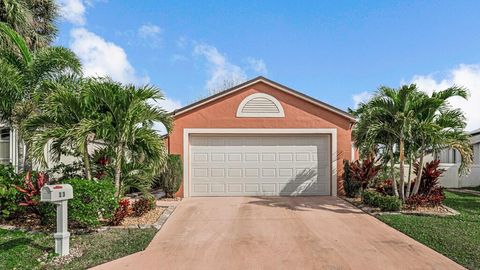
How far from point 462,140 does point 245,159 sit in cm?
642

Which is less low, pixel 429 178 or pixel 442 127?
pixel 442 127

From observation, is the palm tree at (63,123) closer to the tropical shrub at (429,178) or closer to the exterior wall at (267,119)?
the exterior wall at (267,119)

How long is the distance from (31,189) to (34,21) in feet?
27.9

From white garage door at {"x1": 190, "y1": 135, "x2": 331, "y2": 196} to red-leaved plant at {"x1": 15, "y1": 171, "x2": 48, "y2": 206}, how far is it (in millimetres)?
5250

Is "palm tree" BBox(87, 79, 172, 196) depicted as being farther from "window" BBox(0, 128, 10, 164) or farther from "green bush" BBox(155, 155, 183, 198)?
"window" BBox(0, 128, 10, 164)

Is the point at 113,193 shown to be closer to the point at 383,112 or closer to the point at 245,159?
the point at 245,159

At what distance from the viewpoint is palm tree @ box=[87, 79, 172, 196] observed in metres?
7.67

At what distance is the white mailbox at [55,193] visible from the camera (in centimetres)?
567

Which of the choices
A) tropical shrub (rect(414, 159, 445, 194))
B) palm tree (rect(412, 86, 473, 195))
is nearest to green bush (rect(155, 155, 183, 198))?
palm tree (rect(412, 86, 473, 195))

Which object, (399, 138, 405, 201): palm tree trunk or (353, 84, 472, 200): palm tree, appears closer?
(353, 84, 472, 200): palm tree

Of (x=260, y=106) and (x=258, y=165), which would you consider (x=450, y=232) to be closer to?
(x=258, y=165)

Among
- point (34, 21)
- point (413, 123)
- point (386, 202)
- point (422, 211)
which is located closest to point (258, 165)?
point (386, 202)

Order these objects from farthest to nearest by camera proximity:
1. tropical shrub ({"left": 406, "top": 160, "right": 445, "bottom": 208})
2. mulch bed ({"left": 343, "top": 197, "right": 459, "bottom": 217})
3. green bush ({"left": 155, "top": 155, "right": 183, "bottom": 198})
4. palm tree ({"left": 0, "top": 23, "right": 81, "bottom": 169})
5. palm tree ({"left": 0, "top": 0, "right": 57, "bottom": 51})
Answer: green bush ({"left": 155, "top": 155, "right": 183, "bottom": 198})
palm tree ({"left": 0, "top": 0, "right": 57, "bottom": 51})
tropical shrub ({"left": 406, "top": 160, "right": 445, "bottom": 208})
mulch bed ({"left": 343, "top": 197, "right": 459, "bottom": 217})
palm tree ({"left": 0, "top": 23, "right": 81, "bottom": 169})

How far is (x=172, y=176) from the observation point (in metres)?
11.3
